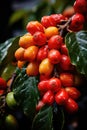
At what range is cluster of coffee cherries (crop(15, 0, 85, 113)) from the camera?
1.10 meters

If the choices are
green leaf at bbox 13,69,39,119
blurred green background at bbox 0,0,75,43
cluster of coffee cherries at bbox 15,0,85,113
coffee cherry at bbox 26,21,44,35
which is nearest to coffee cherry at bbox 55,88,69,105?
cluster of coffee cherries at bbox 15,0,85,113

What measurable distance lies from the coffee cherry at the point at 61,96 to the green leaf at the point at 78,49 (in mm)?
82

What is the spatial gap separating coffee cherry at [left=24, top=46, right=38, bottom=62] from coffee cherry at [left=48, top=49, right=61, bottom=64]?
5cm

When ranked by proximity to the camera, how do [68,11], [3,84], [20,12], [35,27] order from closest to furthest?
[35,27] < [3,84] < [68,11] < [20,12]

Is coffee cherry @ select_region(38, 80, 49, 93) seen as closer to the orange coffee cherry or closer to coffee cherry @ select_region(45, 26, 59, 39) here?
the orange coffee cherry

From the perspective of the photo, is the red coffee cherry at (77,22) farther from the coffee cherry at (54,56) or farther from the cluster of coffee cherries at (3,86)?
the cluster of coffee cherries at (3,86)

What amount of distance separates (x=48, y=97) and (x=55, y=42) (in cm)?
17

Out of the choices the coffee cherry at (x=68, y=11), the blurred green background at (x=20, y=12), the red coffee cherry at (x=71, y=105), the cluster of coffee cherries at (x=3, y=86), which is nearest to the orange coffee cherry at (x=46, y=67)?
the red coffee cherry at (x=71, y=105)

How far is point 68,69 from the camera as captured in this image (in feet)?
3.69

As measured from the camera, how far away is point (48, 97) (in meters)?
1.09

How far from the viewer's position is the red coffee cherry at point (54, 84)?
107 centimetres

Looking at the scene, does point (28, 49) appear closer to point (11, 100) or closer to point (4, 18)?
point (11, 100)

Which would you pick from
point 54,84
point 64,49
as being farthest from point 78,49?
point 54,84

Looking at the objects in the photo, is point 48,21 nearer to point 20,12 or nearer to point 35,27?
point 35,27
